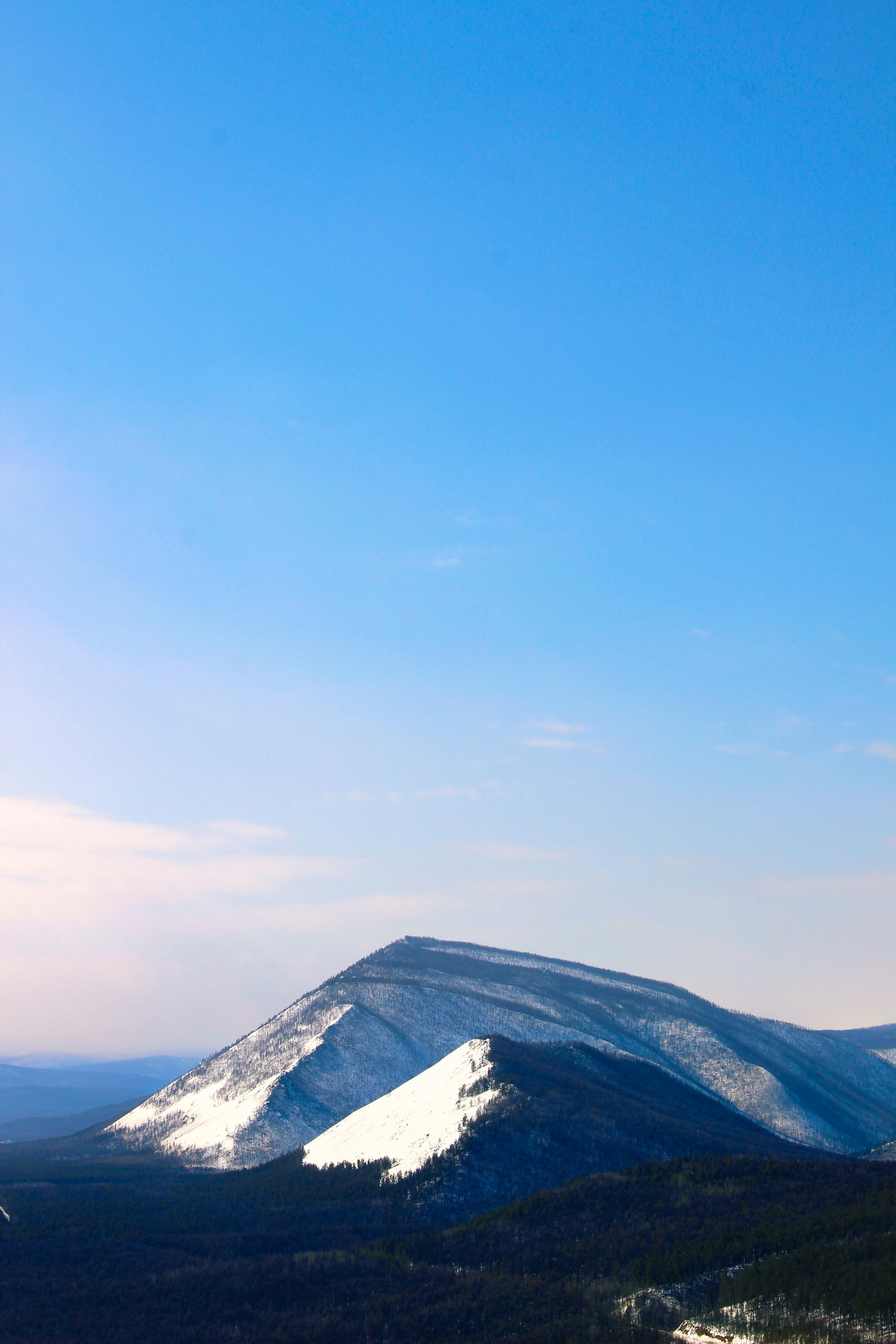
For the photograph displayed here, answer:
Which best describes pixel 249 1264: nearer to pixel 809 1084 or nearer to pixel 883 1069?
pixel 809 1084

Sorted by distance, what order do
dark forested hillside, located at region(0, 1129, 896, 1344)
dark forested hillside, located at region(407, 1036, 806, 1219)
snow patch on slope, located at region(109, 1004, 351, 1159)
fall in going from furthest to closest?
snow patch on slope, located at region(109, 1004, 351, 1159) < dark forested hillside, located at region(407, 1036, 806, 1219) < dark forested hillside, located at region(0, 1129, 896, 1344)

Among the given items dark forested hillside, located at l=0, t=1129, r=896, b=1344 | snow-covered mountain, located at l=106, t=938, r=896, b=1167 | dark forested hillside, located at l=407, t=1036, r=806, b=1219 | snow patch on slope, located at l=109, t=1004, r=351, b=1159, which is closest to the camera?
dark forested hillside, located at l=0, t=1129, r=896, b=1344

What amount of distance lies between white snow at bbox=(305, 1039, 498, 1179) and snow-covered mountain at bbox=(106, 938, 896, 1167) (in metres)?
13.3

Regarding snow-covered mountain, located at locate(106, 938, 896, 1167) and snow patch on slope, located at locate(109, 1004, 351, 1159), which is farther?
snow-covered mountain, located at locate(106, 938, 896, 1167)

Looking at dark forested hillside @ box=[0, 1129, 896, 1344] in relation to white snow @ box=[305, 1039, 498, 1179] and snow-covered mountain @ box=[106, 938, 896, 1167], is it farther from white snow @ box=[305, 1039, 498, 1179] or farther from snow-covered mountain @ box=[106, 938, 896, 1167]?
snow-covered mountain @ box=[106, 938, 896, 1167]

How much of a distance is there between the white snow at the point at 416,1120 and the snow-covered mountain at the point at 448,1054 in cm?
1333

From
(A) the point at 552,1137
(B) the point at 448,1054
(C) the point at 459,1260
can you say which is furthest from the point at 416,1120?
(B) the point at 448,1054

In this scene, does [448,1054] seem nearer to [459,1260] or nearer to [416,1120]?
[416,1120]

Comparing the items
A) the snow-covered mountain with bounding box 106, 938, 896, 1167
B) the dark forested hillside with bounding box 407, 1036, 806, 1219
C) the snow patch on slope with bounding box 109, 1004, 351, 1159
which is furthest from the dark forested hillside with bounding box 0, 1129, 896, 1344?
the snow patch on slope with bounding box 109, 1004, 351, 1159

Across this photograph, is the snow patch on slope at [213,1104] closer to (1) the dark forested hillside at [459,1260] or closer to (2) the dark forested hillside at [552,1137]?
(2) the dark forested hillside at [552,1137]

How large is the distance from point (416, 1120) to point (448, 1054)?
35966 millimetres

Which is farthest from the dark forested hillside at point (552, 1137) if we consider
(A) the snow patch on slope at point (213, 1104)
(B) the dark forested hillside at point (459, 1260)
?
(A) the snow patch on slope at point (213, 1104)

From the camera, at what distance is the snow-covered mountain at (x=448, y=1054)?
102438 millimetres

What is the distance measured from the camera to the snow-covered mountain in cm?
10244
